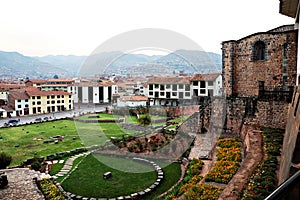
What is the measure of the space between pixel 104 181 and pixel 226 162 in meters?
6.15

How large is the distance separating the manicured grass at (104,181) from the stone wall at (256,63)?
24.5 feet

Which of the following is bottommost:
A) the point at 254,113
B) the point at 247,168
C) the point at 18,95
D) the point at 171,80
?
the point at 247,168

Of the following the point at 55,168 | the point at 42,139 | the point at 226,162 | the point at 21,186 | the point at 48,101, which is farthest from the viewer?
the point at 48,101

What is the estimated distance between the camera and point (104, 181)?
12297 millimetres

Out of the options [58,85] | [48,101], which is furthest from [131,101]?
[58,85]

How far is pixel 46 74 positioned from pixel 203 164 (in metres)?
151

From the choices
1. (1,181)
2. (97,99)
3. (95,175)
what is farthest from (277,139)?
(97,99)

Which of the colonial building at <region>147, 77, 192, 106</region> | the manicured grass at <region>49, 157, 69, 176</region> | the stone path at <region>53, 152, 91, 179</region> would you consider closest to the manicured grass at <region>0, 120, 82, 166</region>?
the stone path at <region>53, 152, 91, 179</region>

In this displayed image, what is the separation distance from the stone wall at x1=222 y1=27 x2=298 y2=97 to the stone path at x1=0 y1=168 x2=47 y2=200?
11.8 meters

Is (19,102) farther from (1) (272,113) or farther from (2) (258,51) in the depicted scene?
(1) (272,113)

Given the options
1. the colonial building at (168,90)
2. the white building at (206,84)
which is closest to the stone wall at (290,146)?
the white building at (206,84)

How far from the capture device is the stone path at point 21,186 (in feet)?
32.9

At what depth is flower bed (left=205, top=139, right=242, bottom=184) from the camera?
8.36m

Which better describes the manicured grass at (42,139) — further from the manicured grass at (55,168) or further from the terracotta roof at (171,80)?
the terracotta roof at (171,80)
